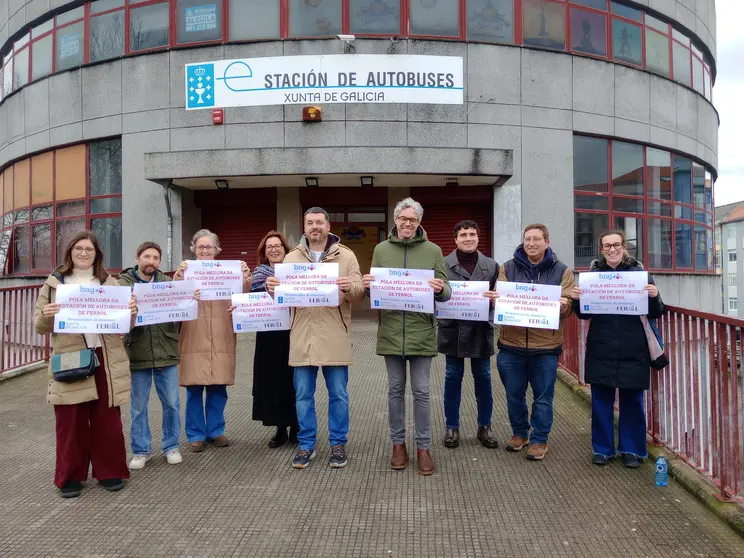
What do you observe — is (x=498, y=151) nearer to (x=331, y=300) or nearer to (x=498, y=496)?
(x=331, y=300)

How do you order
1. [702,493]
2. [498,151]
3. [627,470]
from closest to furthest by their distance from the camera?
[702,493]
[627,470]
[498,151]

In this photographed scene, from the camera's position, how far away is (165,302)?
4391mm

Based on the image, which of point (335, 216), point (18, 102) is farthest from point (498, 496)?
point (18, 102)

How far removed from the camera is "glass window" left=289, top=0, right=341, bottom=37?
11633 millimetres

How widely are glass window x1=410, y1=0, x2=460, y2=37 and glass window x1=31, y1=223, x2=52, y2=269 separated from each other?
1078 centimetres

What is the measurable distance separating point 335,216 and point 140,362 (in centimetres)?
953

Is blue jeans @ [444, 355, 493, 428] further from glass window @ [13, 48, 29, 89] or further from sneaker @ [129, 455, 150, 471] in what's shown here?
glass window @ [13, 48, 29, 89]

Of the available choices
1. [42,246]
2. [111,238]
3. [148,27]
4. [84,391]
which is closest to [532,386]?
[84,391]

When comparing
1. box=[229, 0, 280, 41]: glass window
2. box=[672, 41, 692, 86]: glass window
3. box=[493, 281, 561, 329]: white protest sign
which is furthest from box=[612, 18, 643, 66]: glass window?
box=[493, 281, 561, 329]: white protest sign

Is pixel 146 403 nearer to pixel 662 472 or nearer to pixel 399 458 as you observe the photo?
pixel 399 458

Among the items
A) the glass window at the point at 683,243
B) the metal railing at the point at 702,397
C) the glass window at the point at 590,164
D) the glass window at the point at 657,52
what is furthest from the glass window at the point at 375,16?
the glass window at the point at 683,243

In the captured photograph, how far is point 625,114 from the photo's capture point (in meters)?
13.0

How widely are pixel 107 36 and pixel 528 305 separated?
12897mm

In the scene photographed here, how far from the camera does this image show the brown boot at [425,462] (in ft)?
13.7
